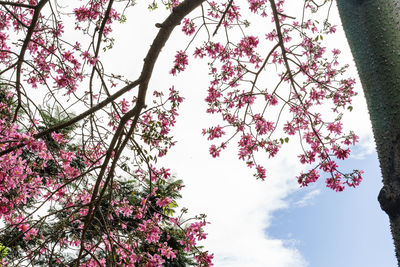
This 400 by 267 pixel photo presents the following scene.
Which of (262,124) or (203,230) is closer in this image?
(203,230)

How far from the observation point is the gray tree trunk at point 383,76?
1.83 metres

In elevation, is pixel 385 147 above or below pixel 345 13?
below

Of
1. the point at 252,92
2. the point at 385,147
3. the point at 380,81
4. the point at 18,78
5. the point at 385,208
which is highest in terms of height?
the point at 252,92

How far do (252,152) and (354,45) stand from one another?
2461 millimetres

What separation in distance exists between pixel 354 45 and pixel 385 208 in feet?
3.29

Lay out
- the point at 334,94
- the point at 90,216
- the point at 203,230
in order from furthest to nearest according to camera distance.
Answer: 1. the point at 334,94
2. the point at 203,230
3. the point at 90,216

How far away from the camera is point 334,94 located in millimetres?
4254

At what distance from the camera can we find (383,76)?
6.22 feet

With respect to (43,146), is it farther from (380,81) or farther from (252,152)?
(380,81)

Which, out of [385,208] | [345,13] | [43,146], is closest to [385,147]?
[385,208]

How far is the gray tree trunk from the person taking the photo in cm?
183

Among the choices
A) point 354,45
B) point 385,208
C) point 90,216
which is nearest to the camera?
point 385,208

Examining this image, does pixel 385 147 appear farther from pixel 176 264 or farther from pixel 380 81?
pixel 176 264

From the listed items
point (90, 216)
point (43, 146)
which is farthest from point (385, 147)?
point (43, 146)
